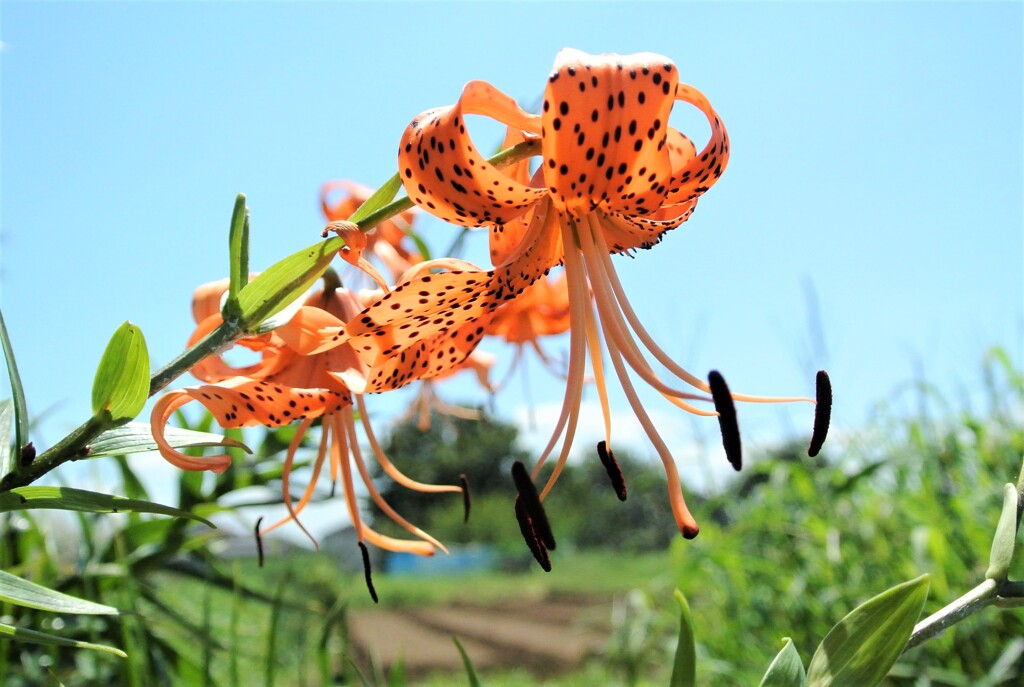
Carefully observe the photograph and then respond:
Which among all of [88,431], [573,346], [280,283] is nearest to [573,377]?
[573,346]

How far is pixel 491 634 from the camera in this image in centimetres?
698

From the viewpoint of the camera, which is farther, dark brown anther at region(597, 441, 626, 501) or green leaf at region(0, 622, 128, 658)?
dark brown anther at region(597, 441, 626, 501)

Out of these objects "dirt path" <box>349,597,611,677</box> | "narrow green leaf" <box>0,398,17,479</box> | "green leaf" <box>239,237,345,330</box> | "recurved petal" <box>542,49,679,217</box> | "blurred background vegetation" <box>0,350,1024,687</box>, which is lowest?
"dirt path" <box>349,597,611,677</box>

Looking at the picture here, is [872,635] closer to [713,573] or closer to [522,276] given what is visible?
[522,276]

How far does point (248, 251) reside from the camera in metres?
0.58

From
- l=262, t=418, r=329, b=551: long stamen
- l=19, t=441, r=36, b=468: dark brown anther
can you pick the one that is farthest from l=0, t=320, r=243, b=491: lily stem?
l=262, t=418, r=329, b=551: long stamen

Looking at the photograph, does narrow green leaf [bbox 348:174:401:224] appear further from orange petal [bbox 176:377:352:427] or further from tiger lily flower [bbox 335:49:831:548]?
orange petal [bbox 176:377:352:427]

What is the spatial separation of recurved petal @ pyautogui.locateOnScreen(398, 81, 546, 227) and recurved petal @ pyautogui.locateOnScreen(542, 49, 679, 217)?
5 centimetres

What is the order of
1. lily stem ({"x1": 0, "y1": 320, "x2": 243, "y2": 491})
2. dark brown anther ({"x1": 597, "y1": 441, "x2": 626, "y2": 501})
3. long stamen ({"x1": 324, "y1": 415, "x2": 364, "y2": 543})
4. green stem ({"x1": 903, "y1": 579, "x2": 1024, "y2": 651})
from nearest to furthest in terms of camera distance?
green stem ({"x1": 903, "y1": 579, "x2": 1024, "y2": 651})
lily stem ({"x1": 0, "y1": 320, "x2": 243, "y2": 491})
dark brown anther ({"x1": 597, "y1": 441, "x2": 626, "y2": 501})
long stamen ({"x1": 324, "y1": 415, "x2": 364, "y2": 543})

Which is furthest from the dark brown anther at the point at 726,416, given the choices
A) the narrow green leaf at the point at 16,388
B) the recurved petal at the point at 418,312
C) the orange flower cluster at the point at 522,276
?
the narrow green leaf at the point at 16,388

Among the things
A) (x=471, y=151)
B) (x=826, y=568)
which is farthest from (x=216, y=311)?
(x=826, y=568)

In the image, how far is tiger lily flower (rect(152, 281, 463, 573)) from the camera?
0.66m

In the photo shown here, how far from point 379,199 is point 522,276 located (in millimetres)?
165

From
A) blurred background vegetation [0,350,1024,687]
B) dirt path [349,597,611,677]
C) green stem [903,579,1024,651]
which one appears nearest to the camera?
green stem [903,579,1024,651]
